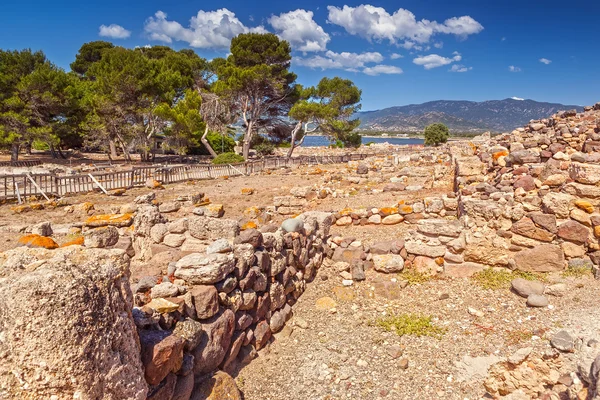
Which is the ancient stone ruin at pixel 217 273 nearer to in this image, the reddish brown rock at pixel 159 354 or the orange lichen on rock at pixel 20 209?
the reddish brown rock at pixel 159 354

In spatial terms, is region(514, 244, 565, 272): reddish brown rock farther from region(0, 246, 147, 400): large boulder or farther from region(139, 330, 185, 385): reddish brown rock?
region(0, 246, 147, 400): large boulder

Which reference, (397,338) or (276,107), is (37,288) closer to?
(397,338)

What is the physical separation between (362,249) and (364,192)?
236 inches

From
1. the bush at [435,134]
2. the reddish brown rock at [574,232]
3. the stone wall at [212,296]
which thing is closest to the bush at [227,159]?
the stone wall at [212,296]

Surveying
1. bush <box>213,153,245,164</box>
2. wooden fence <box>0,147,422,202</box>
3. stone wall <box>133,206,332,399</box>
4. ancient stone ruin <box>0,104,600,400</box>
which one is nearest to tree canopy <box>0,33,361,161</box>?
bush <box>213,153,245,164</box>

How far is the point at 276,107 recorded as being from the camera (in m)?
32.5

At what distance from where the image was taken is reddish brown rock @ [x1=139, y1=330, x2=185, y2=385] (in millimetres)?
2703

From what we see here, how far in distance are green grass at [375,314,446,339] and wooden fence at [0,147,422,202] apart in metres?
15.0

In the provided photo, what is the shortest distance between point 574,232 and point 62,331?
6952mm

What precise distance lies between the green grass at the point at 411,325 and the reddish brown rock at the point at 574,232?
2.82 meters

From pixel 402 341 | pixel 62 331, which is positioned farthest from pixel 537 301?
pixel 62 331

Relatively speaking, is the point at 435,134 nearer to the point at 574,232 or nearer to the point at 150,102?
the point at 150,102

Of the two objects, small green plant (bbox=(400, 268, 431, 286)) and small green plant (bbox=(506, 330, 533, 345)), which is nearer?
small green plant (bbox=(506, 330, 533, 345))

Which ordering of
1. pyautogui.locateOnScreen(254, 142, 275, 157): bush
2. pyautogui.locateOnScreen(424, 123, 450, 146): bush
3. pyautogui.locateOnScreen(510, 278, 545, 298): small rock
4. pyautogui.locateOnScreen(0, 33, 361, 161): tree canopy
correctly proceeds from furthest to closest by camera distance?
1. pyautogui.locateOnScreen(424, 123, 450, 146): bush
2. pyautogui.locateOnScreen(254, 142, 275, 157): bush
3. pyautogui.locateOnScreen(0, 33, 361, 161): tree canopy
4. pyautogui.locateOnScreen(510, 278, 545, 298): small rock
